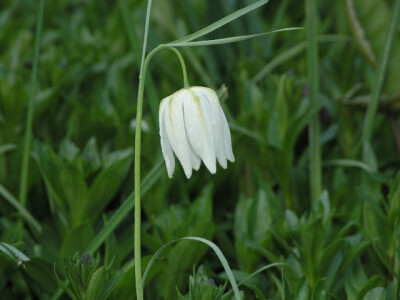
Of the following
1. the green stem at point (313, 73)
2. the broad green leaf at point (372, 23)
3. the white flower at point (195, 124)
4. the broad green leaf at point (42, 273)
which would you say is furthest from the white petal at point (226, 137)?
the broad green leaf at point (372, 23)

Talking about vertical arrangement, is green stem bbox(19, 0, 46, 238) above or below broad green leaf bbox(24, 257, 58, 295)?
above

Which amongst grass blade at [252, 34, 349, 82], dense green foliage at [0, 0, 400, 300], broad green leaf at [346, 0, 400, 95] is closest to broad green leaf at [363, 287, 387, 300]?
dense green foliage at [0, 0, 400, 300]

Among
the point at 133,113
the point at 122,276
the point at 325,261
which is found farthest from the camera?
the point at 133,113

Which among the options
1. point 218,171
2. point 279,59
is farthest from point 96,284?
point 279,59

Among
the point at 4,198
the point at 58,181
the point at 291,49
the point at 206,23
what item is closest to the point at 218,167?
the point at 58,181

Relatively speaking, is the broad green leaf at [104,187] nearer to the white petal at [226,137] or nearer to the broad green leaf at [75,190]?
the broad green leaf at [75,190]

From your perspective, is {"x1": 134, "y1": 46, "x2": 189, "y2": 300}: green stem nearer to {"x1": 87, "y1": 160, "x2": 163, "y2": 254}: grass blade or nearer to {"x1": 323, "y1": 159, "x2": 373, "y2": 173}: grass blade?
{"x1": 87, "y1": 160, "x2": 163, "y2": 254}: grass blade

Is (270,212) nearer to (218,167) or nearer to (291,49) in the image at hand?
(218,167)
